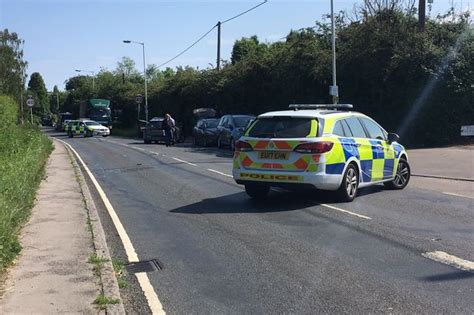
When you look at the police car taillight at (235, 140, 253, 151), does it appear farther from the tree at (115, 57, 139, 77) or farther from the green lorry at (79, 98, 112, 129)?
the tree at (115, 57, 139, 77)

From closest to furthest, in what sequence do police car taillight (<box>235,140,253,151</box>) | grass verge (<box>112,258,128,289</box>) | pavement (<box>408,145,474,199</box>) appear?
grass verge (<box>112,258,128,289</box>)
police car taillight (<box>235,140,253,151</box>)
pavement (<box>408,145,474,199</box>)

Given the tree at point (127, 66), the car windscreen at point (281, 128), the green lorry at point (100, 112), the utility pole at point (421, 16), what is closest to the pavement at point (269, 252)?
the car windscreen at point (281, 128)

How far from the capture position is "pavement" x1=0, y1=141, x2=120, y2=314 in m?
5.07

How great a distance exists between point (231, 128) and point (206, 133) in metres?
3.80

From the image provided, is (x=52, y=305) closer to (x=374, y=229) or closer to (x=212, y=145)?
(x=374, y=229)

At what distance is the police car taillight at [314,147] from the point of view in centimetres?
967

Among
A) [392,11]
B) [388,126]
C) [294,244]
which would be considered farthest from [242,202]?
[392,11]

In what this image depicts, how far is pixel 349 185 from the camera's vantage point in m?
10.4

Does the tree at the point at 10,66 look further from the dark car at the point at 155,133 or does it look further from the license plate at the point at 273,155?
the license plate at the point at 273,155

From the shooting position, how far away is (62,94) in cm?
15212

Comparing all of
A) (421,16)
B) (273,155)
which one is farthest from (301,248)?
(421,16)

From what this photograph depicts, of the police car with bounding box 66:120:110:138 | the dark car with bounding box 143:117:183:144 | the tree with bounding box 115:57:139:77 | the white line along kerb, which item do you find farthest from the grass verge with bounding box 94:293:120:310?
the tree with bounding box 115:57:139:77

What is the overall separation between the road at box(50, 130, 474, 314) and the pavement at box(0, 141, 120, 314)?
659mm

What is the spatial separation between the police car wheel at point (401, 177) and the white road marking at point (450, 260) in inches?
222
